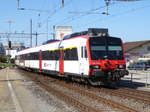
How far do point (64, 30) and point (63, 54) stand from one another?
19.9 metres

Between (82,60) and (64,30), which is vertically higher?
(64,30)

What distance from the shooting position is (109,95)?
45.6 ft

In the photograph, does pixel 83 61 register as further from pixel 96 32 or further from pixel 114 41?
pixel 114 41

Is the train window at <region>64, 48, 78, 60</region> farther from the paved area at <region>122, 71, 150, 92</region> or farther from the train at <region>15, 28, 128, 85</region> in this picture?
the paved area at <region>122, 71, 150, 92</region>

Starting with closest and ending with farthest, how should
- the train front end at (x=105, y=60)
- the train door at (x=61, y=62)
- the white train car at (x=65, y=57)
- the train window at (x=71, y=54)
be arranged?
the train front end at (x=105, y=60) → the white train car at (x=65, y=57) → the train window at (x=71, y=54) → the train door at (x=61, y=62)

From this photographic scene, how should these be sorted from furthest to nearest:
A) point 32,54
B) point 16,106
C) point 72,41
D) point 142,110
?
point 32,54 → point 72,41 → point 16,106 → point 142,110

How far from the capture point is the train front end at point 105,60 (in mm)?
15922

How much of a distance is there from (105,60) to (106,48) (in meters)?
0.79

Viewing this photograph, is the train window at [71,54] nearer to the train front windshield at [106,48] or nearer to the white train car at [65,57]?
the white train car at [65,57]

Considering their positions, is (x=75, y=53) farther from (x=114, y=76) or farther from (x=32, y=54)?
(x=32, y=54)

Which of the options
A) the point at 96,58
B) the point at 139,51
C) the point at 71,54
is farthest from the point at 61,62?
the point at 139,51

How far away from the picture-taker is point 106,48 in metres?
16.7

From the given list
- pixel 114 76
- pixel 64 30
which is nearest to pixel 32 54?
pixel 64 30

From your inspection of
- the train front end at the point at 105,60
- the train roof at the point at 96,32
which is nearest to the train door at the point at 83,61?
the train front end at the point at 105,60
